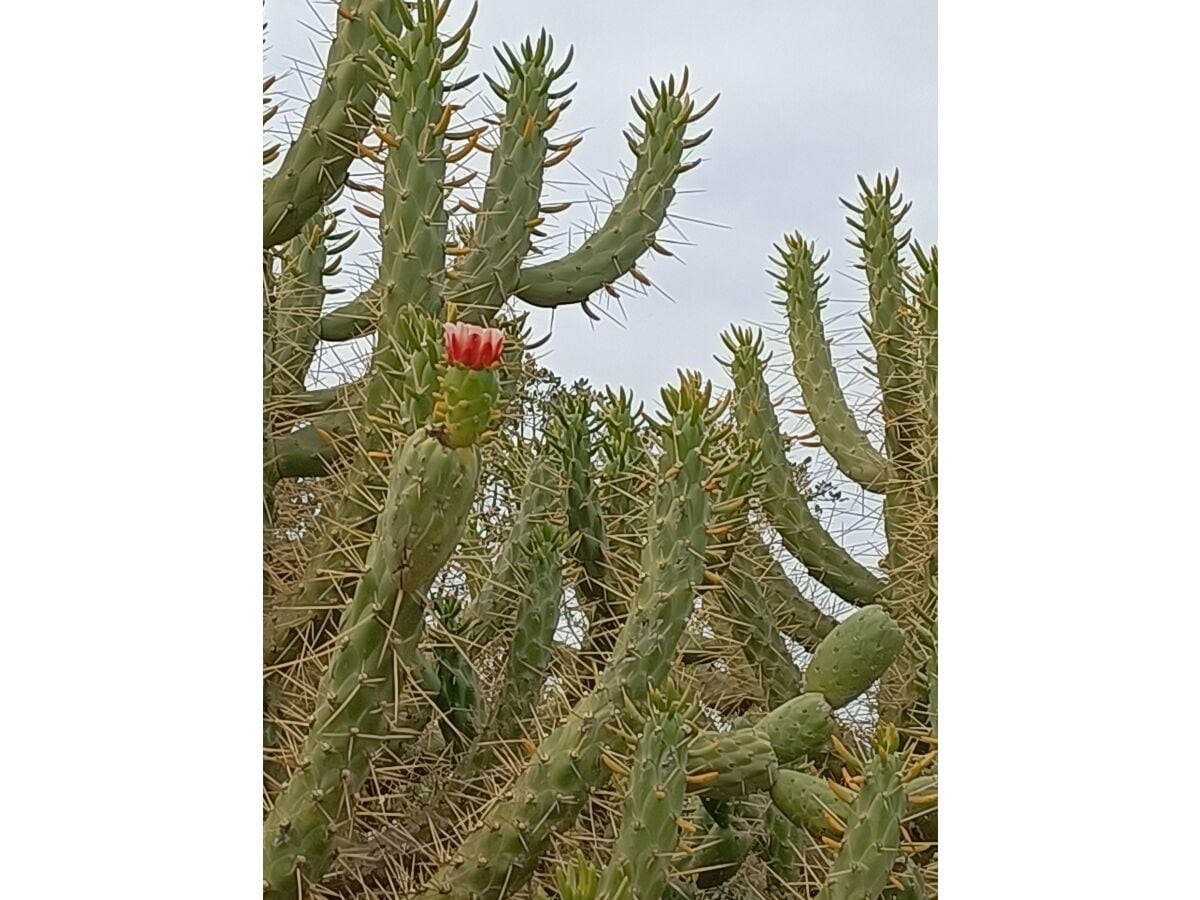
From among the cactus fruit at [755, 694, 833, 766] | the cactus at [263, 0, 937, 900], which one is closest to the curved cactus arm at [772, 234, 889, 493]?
the cactus at [263, 0, 937, 900]

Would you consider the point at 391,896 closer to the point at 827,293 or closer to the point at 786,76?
the point at 827,293

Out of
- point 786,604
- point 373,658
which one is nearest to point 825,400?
point 786,604

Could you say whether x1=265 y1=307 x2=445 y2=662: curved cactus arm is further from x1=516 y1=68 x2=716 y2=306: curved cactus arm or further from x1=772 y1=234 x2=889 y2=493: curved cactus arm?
x1=772 y1=234 x2=889 y2=493: curved cactus arm

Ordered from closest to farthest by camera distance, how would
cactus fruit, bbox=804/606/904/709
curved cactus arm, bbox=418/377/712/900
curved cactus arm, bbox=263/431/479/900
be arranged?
curved cactus arm, bbox=263/431/479/900 < curved cactus arm, bbox=418/377/712/900 < cactus fruit, bbox=804/606/904/709

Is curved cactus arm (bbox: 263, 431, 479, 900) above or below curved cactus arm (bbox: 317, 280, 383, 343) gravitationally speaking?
below

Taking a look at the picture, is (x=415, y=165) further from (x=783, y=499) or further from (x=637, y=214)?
(x=783, y=499)

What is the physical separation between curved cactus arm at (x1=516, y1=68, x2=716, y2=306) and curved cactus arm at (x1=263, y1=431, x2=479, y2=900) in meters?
0.36

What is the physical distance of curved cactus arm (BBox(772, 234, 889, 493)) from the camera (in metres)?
1.72

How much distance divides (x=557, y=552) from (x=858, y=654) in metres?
0.35

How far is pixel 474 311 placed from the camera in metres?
1.64

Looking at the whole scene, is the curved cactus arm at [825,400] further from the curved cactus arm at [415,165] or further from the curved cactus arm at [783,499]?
the curved cactus arm at [415,165]

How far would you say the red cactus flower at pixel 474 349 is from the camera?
1.41 m

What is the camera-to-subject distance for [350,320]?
1.69m
